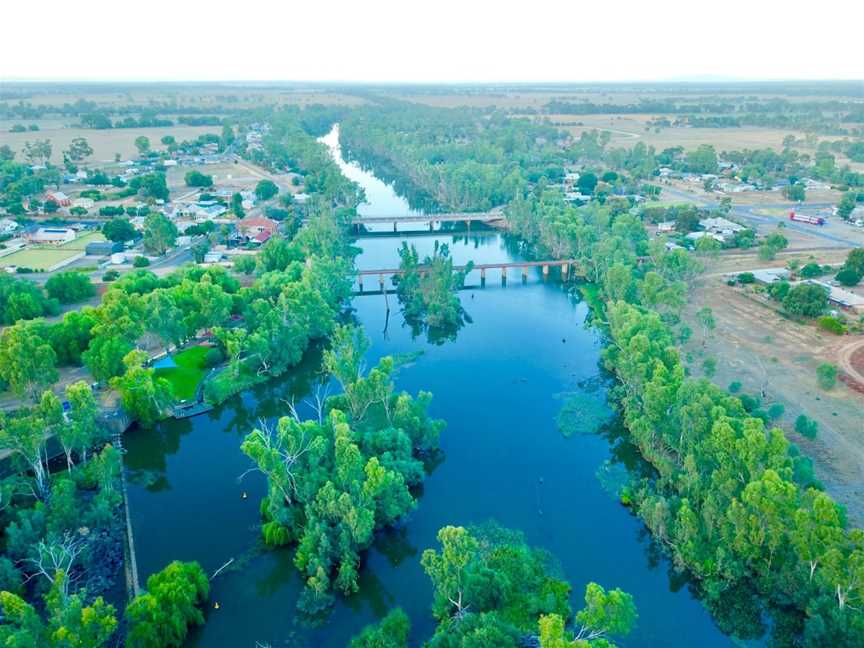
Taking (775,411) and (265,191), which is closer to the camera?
(775,411)

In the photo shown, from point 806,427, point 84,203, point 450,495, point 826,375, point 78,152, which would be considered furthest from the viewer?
point 78,152

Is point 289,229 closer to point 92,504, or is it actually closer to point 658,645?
point 92,504

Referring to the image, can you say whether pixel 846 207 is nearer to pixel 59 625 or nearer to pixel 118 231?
pixel 118 231

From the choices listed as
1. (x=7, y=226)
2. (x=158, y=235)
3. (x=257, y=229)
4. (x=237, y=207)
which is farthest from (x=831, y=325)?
(x=7, y=226)

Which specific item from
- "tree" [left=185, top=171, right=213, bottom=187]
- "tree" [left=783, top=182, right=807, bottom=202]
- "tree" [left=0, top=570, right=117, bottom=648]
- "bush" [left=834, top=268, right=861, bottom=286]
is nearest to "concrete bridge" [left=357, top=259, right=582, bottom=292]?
"bush" [left=834, top=268, right=861, bottom=286]

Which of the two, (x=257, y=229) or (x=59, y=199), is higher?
(x=59, y=199)

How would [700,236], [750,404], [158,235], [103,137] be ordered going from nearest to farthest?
[750,404], [158,235], [700,236], [103,137]

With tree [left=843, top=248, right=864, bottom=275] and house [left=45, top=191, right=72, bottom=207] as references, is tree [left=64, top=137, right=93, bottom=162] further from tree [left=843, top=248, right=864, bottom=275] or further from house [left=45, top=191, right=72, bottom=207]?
tree [left=843, top=248, right=864, bottom=275]
